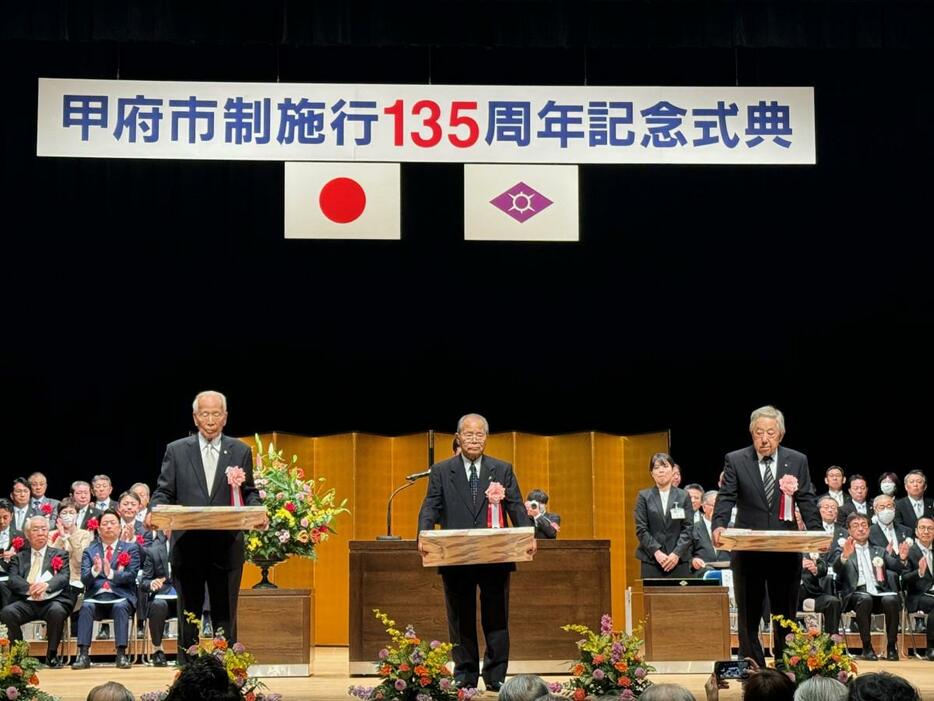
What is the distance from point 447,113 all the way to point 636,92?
1258mm

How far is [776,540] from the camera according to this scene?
18.8 feet

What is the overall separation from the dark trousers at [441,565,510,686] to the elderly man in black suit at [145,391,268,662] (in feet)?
3.19

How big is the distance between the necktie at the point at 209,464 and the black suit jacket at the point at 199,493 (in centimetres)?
1

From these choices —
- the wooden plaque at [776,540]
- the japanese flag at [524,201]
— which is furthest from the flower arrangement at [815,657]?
the japanese flag at [524,201]

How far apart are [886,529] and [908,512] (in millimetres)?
480

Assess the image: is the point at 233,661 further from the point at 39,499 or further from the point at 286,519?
the point at 39,499

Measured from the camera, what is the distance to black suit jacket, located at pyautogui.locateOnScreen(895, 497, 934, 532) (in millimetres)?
10531

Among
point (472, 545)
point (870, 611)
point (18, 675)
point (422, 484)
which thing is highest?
point (422, 484)

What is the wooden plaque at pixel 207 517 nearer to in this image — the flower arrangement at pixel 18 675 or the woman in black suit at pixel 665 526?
the flower arrangement at pixel 18 675

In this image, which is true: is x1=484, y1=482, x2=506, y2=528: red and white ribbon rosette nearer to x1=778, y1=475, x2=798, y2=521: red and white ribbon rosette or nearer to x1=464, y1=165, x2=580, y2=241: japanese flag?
x1=778, y1=475, x2=798, y2=521: red and white ribbon rosette

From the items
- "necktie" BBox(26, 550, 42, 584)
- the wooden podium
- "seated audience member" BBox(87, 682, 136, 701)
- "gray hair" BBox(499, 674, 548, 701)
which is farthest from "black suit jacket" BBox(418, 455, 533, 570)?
"necktie" BBox(26, 550, 42, 584)

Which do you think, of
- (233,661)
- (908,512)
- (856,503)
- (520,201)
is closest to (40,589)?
(520,201)

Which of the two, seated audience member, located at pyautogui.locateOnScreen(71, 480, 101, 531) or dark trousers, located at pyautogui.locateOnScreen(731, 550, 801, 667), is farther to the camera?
seated audience member, located at pyautogui.locateOnScreen(71, 480, 101, 531)

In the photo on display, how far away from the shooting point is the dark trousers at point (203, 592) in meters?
5.73
